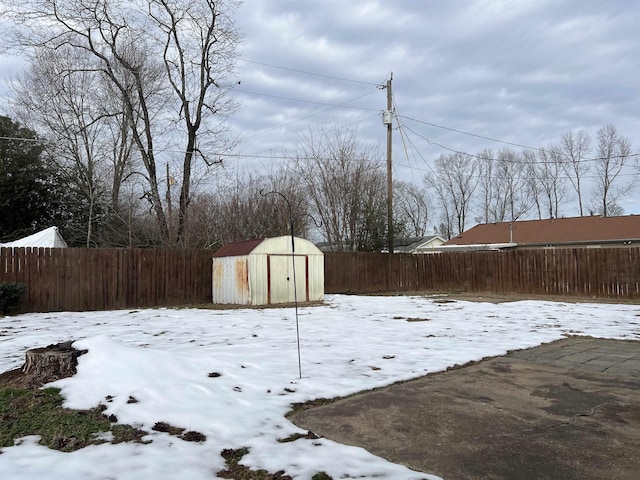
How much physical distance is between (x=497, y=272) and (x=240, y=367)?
17.9 meters

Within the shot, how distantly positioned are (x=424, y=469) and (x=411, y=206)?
49912 mm

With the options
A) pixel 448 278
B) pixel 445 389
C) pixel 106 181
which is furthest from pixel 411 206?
pixel 445 389

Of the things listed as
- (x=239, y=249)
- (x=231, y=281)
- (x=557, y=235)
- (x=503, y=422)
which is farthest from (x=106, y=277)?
(x=557, y=235)

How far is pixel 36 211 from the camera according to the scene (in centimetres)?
2538

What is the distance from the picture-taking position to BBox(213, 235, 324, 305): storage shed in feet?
48.4

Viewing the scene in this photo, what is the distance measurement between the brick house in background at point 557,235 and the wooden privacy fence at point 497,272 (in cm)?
847

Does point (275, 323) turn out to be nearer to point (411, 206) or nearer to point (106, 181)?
point (106, 181)

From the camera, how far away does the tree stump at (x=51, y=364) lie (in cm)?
482

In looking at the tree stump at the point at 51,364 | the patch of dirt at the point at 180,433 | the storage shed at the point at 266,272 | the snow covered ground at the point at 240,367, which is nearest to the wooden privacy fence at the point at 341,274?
the storage shed at the point at 266,272

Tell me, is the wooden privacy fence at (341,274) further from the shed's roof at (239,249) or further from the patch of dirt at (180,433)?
the patch of dirt at (180,433)

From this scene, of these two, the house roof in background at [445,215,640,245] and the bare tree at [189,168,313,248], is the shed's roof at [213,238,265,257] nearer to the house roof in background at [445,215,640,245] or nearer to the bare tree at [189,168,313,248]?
the bare tree at [189,168,313,248]

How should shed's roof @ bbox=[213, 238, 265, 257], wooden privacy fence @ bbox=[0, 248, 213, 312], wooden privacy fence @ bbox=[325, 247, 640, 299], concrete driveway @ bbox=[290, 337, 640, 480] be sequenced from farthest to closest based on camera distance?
wooden privacy fence @ bbox=[325, 247, 640, 299]
shed's roof @ bbox=[213, 238, 265, 257]
wooden privacy fence @ bbox=[0, 248, 213, 312]
concrete driveway @ bbox=[290, 337, 640, 480]

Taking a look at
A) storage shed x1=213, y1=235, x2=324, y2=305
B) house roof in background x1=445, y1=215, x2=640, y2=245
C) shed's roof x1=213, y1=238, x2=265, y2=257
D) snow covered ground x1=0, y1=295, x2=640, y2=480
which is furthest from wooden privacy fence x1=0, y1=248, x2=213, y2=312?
house roof in background x1=445, y1=215, x2=640, y2=245

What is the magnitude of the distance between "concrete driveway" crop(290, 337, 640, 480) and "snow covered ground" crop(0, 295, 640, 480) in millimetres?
299
